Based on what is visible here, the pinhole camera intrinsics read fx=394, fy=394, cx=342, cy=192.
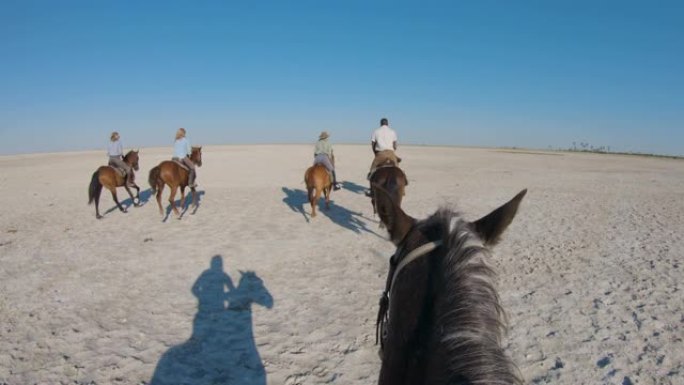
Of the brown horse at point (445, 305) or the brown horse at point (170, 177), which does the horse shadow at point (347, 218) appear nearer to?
the brown horse at point (170, 177)

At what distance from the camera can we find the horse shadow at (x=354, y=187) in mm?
19594

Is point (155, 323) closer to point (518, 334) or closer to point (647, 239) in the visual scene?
point (518, 334)

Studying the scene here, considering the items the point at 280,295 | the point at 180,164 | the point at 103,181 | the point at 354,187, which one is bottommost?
the point at 280,295

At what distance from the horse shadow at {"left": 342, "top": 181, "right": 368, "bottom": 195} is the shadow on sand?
2781mm

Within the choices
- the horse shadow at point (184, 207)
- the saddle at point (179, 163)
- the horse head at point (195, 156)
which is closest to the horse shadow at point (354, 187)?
the horse shadow at point (184, 207)

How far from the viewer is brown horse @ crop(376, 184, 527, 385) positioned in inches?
51.3

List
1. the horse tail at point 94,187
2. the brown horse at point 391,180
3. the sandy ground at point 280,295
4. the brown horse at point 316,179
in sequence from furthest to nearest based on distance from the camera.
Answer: the brown horse at point 316,179
the horse tail at point 94,187
the brown horse at point 391,180
the sandy ground at point 280,295

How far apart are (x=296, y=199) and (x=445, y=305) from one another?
15.7m

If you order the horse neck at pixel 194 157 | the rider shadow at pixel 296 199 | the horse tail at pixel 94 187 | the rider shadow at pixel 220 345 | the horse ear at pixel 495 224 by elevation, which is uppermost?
the horse neck at pixel 194 157

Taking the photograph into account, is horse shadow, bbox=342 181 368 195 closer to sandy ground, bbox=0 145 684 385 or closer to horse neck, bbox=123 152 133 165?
sandy ground, bbox=0 145 684 385

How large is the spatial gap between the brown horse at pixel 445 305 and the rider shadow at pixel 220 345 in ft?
11.1

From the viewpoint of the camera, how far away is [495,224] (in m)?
1.82

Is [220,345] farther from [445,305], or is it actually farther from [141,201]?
[141,201]

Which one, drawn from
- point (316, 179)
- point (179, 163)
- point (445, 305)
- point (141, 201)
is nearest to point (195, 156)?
point (179, 163)
